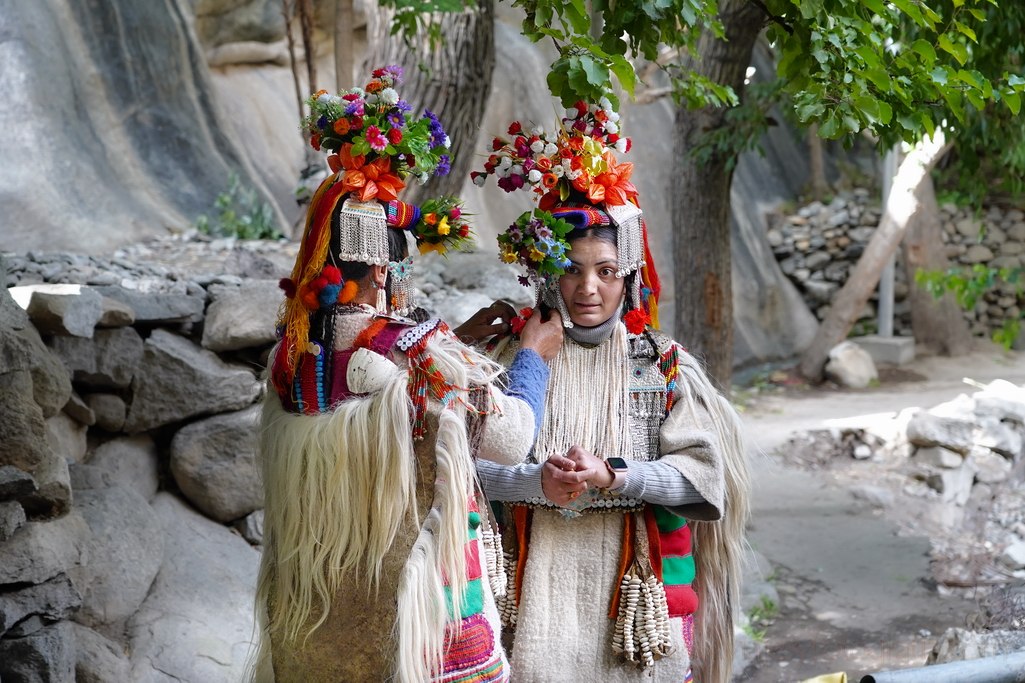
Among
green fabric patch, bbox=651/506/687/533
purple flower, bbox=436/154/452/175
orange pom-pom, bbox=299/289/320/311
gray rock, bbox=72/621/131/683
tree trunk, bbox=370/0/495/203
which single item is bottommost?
gray rock, bbox=72/621/131/683

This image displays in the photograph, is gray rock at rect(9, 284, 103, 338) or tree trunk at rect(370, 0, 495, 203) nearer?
gray rock at rect(9, 284, 103, 338)

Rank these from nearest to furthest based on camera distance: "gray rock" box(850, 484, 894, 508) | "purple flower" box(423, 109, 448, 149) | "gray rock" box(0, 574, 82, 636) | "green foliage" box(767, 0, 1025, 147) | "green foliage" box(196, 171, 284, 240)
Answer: "purple flower" box(423, 109, 448, 149)
"green foliage" box(767, 0, 1025, 147)
"gray rock" box(0, 574, 82, 636)
"green foliage" box(196, 171, 284, 240)
"gray rock" box(850, 484, 894, 508)

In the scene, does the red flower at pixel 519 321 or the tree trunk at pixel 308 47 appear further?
the tree trunk at pixel 308 47

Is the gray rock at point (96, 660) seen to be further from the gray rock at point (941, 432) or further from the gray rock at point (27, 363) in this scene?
the gray rock at point (941, 432)

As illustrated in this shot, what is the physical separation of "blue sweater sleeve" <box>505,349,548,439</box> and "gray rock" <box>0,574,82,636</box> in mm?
1575

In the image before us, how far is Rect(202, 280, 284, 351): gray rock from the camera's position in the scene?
4184mm

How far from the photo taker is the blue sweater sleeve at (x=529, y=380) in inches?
88.1

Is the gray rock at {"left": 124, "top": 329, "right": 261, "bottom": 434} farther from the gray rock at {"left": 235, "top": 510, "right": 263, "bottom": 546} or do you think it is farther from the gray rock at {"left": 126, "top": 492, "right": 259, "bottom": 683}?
the gray rock at {"left": 235, "top": 510, "right": 263, "bottom": 546}

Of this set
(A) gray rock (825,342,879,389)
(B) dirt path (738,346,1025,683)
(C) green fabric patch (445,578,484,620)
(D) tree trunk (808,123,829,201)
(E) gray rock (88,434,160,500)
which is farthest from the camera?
(D) tree trunk (808,123,829,201)

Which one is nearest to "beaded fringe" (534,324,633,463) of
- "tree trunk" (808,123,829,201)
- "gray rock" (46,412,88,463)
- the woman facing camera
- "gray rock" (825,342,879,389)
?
the woman facing camera

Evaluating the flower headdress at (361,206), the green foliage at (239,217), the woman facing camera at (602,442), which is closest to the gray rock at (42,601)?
the flower headdress at (361,206)

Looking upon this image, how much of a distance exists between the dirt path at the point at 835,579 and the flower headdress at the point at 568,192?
64.0 inches

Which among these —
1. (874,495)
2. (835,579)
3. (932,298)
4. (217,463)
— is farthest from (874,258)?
(217,463)

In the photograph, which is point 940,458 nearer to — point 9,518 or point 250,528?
point 250,528
